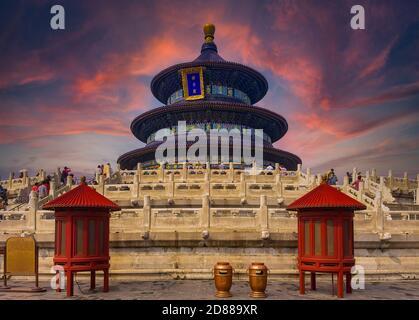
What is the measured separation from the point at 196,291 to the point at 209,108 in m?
28.4

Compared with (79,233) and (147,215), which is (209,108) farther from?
(79,233)

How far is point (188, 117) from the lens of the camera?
42.0 meters

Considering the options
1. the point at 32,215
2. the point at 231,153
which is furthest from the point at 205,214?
the point at 231,153

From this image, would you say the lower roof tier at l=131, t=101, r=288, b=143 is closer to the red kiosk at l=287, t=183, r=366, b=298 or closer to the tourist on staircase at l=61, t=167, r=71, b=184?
the tourist on staircase at l=61, t=167, r=71, b=184

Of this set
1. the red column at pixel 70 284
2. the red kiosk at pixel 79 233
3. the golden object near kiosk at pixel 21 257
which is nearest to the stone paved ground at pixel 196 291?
the red column at pixel 70 284

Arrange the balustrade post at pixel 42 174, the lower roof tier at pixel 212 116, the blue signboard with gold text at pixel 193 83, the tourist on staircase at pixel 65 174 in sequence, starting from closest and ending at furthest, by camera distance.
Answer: the balustrade post at pixel 42 174 < the tourist on staircase at pixel 65 174 < the lower roof tier at pixel 212 116 < the blue signboard with gold text at pixel 193 83

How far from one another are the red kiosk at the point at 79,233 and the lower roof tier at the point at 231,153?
2632 centimetres

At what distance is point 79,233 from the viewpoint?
13.1m

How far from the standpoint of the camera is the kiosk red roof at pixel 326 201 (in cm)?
1266

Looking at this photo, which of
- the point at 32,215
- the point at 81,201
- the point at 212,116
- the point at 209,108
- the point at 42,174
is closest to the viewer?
the point at 81,201

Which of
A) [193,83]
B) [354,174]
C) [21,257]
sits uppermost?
[193,83]

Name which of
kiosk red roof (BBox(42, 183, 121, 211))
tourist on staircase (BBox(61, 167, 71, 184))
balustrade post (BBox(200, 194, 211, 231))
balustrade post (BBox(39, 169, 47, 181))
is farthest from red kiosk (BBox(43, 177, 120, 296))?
tourist on staircase (BBox(61, 167, 71, 184))

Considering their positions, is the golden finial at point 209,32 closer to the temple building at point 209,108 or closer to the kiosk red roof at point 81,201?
the temple building at point 209,108

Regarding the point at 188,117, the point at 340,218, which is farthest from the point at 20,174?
the point at 340,218
